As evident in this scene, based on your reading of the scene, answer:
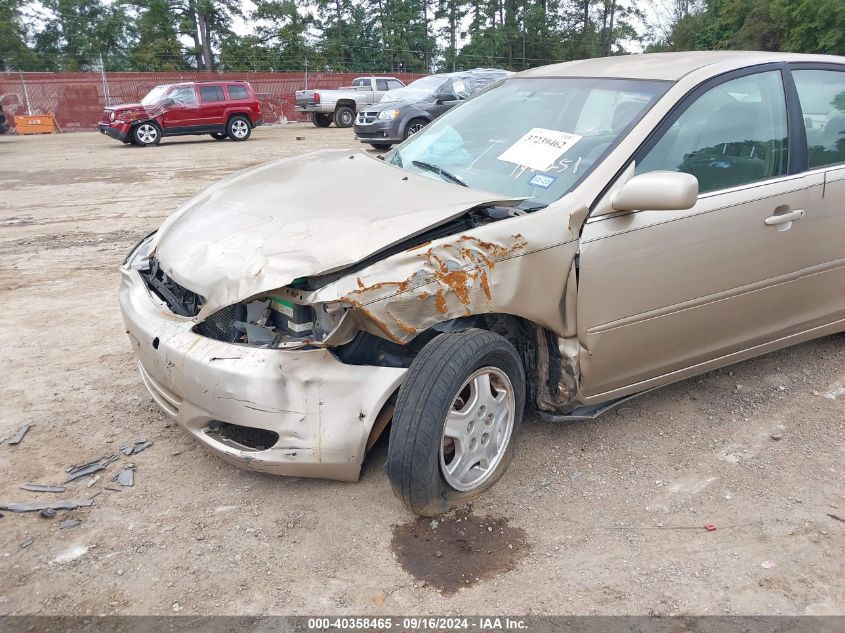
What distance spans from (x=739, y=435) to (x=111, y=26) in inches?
1887

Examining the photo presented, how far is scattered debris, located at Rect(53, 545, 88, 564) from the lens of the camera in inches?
97.2

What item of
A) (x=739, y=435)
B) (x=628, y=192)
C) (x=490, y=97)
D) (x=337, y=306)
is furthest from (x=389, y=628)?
(x=490, y=97)

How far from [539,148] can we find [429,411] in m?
1.43

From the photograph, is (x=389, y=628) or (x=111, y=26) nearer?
(x=389, y=628)

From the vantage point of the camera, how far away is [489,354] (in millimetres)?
2611

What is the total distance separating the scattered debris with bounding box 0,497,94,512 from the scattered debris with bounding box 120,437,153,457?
0.36 metres

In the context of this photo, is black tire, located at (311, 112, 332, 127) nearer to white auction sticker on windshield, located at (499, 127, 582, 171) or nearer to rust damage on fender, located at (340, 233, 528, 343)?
white auction sticker on windshield, located at (499, 127, 582, 171)

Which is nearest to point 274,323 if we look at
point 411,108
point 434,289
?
point 434,289

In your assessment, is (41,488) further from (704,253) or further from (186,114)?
(186,114)

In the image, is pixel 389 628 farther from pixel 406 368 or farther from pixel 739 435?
pixel 739 435

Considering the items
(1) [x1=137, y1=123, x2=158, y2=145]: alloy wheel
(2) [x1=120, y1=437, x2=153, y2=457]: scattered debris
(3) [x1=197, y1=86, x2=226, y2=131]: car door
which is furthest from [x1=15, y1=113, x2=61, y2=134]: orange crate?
(2) [x1=120, y1=437, x2=153, y2=457]: scattered debris

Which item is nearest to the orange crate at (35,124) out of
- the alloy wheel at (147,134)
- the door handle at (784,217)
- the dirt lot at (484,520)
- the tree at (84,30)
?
the alloy wheel at (147,134)

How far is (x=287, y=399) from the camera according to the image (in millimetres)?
2508

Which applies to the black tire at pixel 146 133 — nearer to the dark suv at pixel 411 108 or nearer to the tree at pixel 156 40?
the dark suv at pixel 411 108
